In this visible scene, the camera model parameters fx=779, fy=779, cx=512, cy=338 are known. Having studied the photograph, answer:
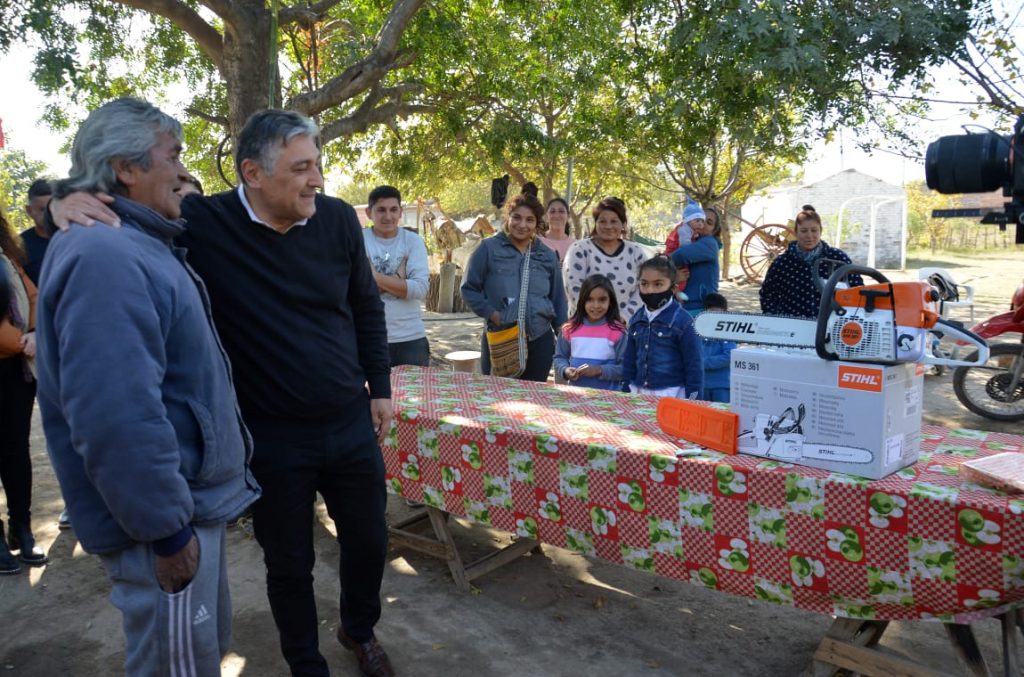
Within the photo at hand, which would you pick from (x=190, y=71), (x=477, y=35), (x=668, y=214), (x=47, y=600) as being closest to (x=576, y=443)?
(x=47, y=600)

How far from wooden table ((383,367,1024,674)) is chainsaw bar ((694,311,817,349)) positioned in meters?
0.37

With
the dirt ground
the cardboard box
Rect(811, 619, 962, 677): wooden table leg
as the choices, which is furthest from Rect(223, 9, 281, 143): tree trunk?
Rect(811, 619, 962, 677): wooden table leg

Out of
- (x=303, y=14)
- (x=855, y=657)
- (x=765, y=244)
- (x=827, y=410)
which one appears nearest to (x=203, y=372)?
(x=827, y=410)

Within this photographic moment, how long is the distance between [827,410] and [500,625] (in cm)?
162

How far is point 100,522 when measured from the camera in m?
1.63

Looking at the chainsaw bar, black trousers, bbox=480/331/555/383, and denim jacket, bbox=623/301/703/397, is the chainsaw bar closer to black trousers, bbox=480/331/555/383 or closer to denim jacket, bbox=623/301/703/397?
denim jacket, bbox=623/301/703/397

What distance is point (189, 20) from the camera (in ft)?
24.6

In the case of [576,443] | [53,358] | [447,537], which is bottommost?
[447,537]

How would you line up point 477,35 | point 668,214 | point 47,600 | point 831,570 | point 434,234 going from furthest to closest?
1. point 668,214
2. point 434,234
3. point 477,35
4. point 47,600
5. point 831,570

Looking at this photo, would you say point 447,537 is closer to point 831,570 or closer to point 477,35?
point 831,570

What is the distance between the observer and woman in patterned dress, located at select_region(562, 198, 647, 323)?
16.1 feet

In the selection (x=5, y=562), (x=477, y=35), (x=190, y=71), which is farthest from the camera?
(x=190, y=71)

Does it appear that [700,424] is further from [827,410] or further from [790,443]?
[827,410]

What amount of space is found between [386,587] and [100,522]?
6.56 feet
